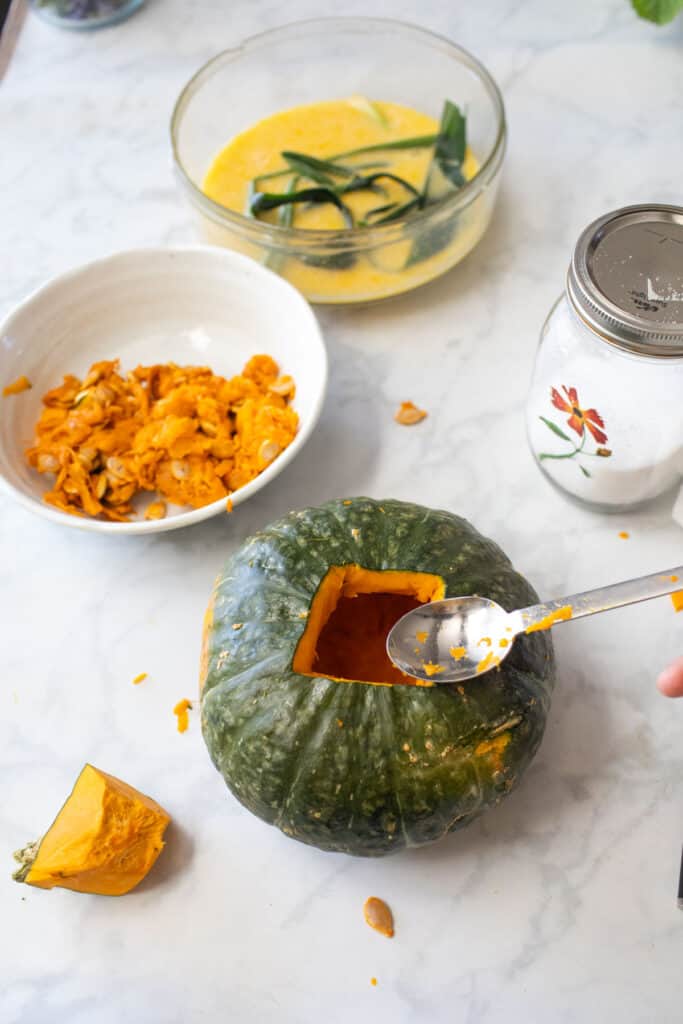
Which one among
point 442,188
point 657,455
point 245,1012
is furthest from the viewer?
point 442,188

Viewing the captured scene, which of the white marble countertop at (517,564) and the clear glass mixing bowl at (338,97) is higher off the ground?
the clear glass mixing bowl at (338,97)

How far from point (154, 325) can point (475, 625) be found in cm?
73

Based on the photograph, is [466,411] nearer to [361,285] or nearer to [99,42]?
[361,285]

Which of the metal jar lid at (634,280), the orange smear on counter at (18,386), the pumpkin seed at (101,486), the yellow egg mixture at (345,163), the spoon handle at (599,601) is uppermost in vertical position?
the metal jar lid at (634,280)

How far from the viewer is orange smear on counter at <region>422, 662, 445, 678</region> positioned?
2.85 feet

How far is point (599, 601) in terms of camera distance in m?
0.87

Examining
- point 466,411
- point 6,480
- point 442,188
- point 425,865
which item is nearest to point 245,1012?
point 425,865

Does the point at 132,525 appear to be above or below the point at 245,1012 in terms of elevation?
above

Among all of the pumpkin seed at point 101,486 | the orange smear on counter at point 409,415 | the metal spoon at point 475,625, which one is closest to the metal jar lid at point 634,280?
the metal spoon at point 475,625

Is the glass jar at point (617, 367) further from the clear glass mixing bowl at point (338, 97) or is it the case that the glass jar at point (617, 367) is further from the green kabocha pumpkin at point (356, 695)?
the clear glass mixing bowl at point (338, 97)

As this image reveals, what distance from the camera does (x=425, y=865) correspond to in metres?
0.96

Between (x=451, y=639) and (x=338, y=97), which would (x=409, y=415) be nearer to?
(x=451, y=639)

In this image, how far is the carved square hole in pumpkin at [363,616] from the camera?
90 centimetres

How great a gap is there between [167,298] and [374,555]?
2.06 ft
